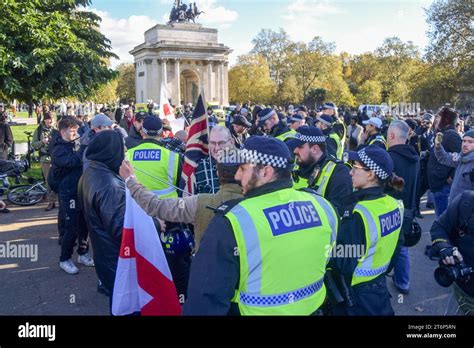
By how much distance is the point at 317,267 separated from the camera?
2369 millimetres

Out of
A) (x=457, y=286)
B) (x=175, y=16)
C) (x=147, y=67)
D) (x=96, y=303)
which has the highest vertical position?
(x=175, y=16)

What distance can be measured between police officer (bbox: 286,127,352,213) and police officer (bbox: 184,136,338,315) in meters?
1.92

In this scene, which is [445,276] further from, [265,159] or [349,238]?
[265,159]

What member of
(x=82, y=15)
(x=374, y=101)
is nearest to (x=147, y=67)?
(x=374, y=101)

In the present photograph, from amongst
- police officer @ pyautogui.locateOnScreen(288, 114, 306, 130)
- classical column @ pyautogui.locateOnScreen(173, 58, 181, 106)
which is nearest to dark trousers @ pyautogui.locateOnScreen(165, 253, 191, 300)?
police officer @ pyautogui.locateOnScreen(288, 114, 306, 130)

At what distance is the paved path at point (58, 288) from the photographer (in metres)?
5.19

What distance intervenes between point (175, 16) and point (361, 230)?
66.0m

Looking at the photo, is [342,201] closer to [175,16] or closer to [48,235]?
[48,235]

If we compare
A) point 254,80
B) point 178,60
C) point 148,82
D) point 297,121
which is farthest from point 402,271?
point 254,80

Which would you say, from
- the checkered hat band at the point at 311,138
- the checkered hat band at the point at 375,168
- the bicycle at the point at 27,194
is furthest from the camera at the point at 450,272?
the bicycle at the point at 27,194

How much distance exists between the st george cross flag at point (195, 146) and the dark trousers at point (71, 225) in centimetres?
239

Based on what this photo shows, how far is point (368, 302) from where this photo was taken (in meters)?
2.93

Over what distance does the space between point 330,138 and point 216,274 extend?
19.3 feet

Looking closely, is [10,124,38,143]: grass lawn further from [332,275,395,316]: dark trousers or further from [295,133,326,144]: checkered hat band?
[332,275,395,316]: dark trousers
